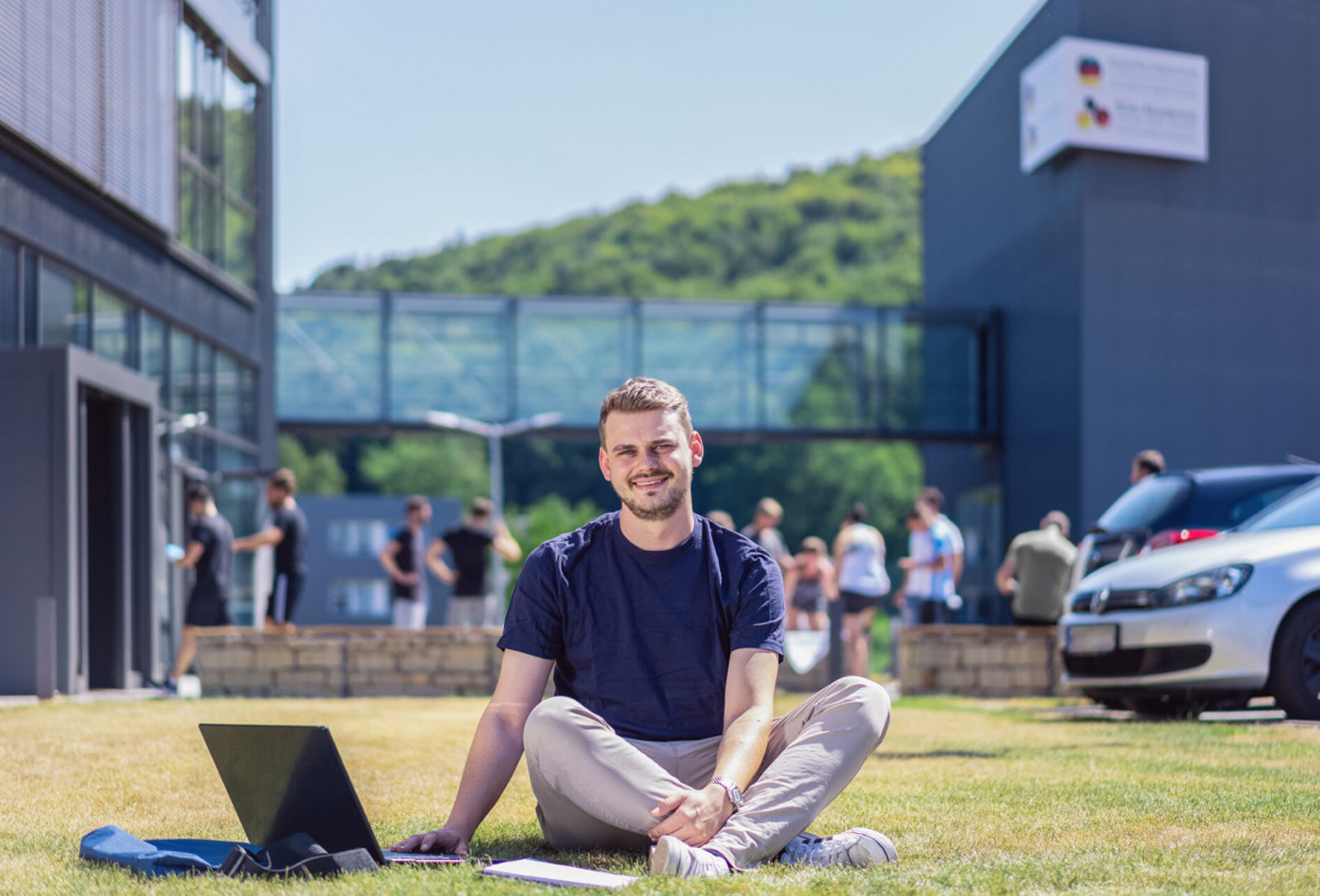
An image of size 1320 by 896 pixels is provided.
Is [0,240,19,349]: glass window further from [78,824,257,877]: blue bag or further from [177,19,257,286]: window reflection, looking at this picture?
[78,824,257,877]: blue bag

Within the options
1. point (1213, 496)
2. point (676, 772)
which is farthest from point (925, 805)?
point (1213, 496)

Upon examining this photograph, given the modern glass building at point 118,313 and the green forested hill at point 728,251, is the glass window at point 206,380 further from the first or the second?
the green forested hill at point 728,251

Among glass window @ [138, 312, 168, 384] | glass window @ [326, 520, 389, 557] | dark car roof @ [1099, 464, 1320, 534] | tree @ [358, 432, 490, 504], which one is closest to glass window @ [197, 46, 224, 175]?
glass window @ [138, 312, 168, 384]

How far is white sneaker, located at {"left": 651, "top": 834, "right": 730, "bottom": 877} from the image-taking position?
3.79 m

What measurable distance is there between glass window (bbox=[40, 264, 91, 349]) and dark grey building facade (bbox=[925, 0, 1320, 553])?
59.0 feet

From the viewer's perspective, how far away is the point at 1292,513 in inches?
399

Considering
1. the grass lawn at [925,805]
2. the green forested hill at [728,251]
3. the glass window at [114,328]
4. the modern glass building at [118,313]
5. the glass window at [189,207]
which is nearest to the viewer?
the grass lawn at [925,805]

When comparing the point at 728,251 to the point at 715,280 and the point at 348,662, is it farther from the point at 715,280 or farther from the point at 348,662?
the point at 348,662

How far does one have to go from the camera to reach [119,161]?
17.4 metres

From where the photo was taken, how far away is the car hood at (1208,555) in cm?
974

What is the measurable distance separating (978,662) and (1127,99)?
1787 cm

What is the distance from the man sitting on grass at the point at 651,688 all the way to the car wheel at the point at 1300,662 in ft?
20.0

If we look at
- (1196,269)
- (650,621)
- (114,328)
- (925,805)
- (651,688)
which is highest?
(1196,269)

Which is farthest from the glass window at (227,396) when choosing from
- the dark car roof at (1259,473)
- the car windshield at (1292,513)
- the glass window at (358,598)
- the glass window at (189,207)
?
the glass window at (358,598)
